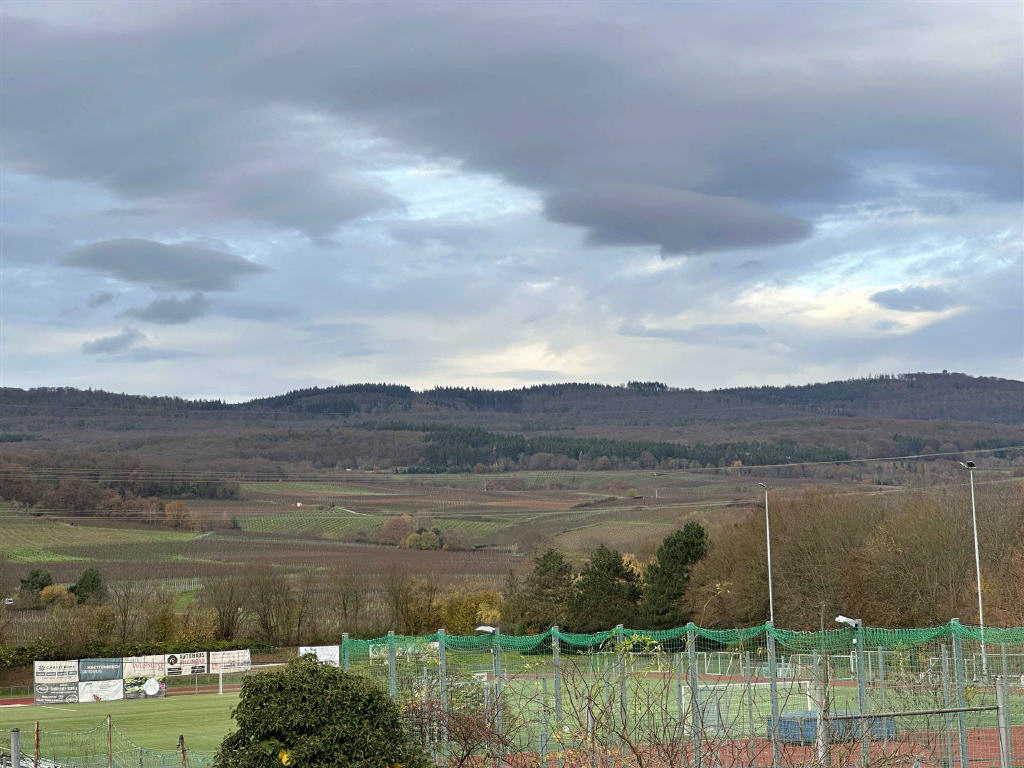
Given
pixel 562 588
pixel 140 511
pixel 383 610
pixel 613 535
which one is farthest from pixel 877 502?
pixel 140 511

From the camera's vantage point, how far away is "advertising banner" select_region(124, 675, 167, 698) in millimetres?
67875

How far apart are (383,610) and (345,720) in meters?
92.3

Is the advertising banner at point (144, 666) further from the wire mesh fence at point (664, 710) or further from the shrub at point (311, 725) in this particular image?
the shrub at point (311, 725)

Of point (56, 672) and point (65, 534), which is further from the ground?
point (65, 534)

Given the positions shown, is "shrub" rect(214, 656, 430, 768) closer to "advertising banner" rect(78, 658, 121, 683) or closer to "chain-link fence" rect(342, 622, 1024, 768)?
"chain-link fence" rect(342, 622, 1024, 768)

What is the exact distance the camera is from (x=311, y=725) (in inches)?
546

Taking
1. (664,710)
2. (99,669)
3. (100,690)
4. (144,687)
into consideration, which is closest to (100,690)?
(100,690)

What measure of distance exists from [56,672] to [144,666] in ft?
19.5

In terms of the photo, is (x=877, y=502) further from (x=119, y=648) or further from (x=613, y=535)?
(x=613, y=535)

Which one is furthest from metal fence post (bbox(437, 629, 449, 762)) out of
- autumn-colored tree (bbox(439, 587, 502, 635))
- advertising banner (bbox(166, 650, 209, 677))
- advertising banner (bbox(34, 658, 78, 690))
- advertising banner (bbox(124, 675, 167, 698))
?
autumn-colored tree (bbox(439, 587, 502, 635))

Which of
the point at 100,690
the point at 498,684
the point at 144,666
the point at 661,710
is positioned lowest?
the point at 100,690

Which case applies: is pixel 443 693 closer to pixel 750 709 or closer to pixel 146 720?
pixel 750 709

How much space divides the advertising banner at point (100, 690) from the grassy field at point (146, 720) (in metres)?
0.46

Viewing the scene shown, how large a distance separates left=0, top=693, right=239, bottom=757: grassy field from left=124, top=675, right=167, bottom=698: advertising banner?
43cm
